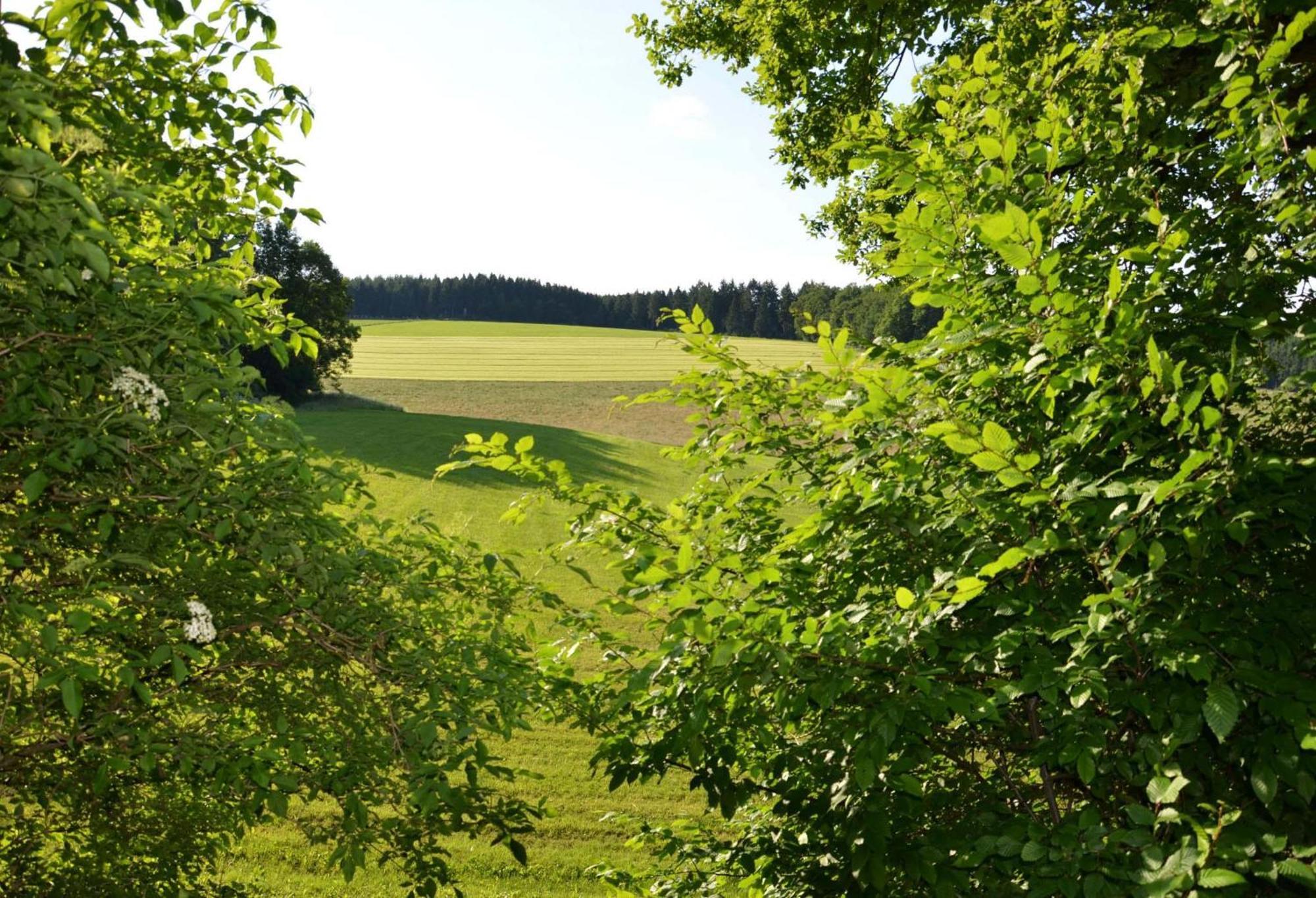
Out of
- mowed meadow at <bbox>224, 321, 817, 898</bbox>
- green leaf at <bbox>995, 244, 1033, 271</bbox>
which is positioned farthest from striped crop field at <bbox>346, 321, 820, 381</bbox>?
green leaf at <bbox>995, 244, 1033, 271</bbox>

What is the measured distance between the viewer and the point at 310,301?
178 feet

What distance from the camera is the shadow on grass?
128ft

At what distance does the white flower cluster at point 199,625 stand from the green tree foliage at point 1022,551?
1.30 metres

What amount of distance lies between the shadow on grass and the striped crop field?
1173cm

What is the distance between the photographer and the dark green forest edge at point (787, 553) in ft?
10.3

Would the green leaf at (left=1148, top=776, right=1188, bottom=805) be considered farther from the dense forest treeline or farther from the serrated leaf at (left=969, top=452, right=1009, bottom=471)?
the dense forest treeline

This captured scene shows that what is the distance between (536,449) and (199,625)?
1540 inches

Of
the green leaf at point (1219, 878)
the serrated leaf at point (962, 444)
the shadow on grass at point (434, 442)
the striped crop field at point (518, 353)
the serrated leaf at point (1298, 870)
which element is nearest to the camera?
the green leaf at point (1219, 878)

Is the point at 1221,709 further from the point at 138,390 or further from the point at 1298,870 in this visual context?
the point at 138,390

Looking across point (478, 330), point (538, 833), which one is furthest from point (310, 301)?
point (478, 330)

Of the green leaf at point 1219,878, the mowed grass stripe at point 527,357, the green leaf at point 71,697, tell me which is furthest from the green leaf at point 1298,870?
the mowed grass stripe at point 527,357

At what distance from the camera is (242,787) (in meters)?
3.63

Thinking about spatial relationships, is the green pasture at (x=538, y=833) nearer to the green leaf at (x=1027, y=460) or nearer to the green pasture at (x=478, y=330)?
the green leaf at (x=1027, y=460)

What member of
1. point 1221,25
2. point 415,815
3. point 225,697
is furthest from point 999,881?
point 1221,25
